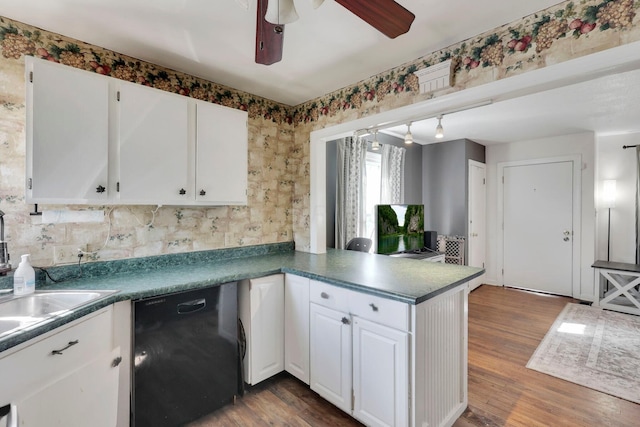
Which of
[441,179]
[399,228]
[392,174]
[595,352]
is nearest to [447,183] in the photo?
[441,179]

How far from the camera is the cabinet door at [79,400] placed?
3.90 ft

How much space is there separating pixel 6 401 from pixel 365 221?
132 inches

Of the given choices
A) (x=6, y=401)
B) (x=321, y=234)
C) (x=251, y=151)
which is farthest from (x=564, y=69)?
(x=6, y=401)

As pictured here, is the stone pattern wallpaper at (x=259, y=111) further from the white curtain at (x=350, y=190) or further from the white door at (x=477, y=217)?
the white door at (x=477, y=217)

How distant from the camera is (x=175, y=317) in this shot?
1744 mm

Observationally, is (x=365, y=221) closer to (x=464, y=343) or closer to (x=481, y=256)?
(x=464, y=343)

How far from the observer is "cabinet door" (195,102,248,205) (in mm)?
2182

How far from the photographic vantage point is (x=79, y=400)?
1.37 metres

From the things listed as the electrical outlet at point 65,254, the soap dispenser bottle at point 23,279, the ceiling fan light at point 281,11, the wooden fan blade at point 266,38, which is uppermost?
the wooden fan blade at point 266,38

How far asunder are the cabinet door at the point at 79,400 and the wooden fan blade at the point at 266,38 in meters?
1.67

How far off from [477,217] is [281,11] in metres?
4.73

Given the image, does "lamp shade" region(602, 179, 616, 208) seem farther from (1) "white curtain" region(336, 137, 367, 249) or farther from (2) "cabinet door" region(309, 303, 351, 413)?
(2) "cabinet door" region(309, 303, 351, 413)

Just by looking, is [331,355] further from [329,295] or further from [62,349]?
[62,349]

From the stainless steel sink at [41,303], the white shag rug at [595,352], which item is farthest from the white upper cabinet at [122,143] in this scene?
the white shag rug at [595,352]
